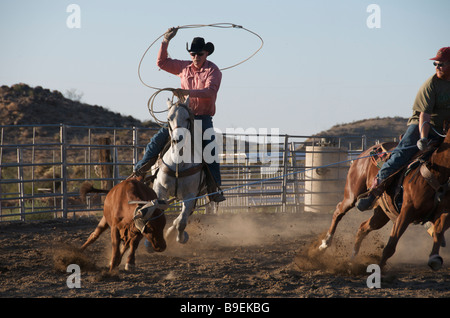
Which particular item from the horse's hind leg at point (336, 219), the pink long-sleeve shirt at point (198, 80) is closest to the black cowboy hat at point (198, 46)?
the pink long-sleeve shirt at point (198, 80)

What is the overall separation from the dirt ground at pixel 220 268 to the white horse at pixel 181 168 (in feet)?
1.88

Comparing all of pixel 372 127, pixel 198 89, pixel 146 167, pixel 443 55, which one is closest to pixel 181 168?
pixel 146 167

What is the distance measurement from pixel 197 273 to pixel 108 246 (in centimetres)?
221

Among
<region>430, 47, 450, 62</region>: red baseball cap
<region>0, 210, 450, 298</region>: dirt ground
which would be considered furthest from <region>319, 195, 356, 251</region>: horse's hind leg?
<region>430, 47, 450, 62</region>: red baseball cap

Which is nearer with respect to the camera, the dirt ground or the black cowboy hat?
the dirt ground

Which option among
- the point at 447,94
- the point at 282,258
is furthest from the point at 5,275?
the point at 447,94

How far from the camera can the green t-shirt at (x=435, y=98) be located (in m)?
5.70

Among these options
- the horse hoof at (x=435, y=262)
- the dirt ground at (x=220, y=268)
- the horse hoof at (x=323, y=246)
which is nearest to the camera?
the dirt ground at (x=220, y=268)

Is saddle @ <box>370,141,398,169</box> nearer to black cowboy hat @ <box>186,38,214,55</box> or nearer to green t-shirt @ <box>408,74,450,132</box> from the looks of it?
green t-shirt @ <box>408,74,450,132</box>

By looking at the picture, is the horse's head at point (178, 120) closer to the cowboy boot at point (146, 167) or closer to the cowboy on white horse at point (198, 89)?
the cowboy on white horse at point (198, 89)

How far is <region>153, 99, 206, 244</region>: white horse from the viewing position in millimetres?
6559

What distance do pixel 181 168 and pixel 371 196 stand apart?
2378mm

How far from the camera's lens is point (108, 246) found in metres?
7.67

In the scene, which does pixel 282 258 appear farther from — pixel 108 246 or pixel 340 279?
pixel 108 246
